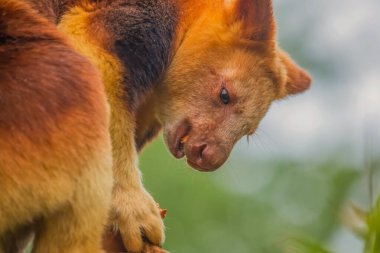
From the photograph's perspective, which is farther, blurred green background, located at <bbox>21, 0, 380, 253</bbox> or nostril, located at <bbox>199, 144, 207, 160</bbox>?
blurred green background, located at <bbox>21, 0, 380, 253</bbox>

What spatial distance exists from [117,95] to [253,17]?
1.25m

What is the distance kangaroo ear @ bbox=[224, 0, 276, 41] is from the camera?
17.8ft

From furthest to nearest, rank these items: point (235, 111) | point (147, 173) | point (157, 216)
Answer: point (147, 173), point (235, 111), point (157, 216)

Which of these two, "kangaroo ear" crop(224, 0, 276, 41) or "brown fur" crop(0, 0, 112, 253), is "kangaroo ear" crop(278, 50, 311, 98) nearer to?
"kangaroo ear" crop(224, 0, 276, 41)

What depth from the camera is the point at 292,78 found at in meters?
6.16

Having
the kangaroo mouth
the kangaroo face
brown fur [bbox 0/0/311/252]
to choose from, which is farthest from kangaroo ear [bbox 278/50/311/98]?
the kangaroo mouth

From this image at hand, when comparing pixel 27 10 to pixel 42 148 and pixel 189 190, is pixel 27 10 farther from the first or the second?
pixel 189 190

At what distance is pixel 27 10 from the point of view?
13.2 ft

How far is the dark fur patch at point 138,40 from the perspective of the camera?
15.2 ft

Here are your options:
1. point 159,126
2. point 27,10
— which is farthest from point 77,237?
point 159,126

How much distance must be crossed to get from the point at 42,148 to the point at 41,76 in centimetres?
28

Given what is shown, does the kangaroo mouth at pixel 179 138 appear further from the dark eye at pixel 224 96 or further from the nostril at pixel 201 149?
the dark eye at pixel 224 96

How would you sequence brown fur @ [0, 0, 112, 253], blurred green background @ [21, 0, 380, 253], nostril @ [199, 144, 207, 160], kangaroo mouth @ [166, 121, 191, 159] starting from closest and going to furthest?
1. brown fur @ [0, 0, 112, 253]
2. nostril @ [199, 144, 207, 160]
3. kangaroo mouth @ [166, 121, 191, 159]
4. blurred green background @ [21, 0, 380, 253]

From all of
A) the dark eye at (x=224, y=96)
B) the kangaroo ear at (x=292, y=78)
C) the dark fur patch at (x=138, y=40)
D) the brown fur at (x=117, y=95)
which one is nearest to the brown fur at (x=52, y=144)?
the brown fur at (x=117, y=95)
